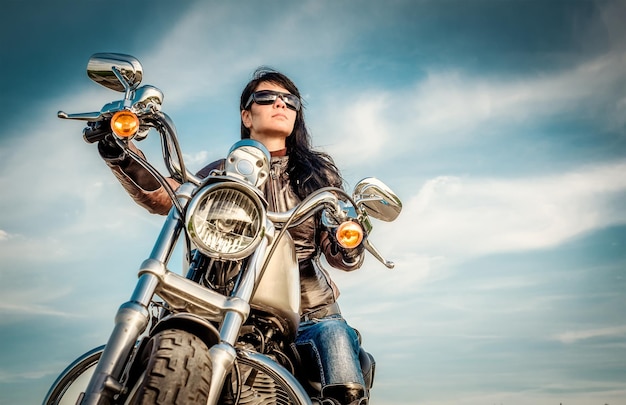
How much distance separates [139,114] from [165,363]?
3.48ft

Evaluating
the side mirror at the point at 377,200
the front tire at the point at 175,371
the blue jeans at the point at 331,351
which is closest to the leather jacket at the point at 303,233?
the side mirror at the point at 377,200

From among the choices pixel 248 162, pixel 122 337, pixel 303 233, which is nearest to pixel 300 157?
pixel 303 233

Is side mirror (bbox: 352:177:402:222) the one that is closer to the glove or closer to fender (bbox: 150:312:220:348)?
the glove

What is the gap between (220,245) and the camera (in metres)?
1.91

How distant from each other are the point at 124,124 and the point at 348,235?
39.2 inches

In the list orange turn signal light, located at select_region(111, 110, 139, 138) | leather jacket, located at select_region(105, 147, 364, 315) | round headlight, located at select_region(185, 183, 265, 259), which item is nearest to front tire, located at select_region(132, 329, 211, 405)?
round headlight, located at select_region(185, 183, 265, 259)

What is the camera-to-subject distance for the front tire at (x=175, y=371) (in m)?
1.48

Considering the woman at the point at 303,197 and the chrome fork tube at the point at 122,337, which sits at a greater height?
the woman at the point at 303,197

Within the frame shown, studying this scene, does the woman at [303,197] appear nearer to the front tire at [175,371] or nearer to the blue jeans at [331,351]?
the blue jeans at [331,351]

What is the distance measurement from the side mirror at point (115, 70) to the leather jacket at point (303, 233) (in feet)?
1.53

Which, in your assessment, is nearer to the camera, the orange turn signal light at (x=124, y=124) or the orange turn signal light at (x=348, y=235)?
the orange turn signal light at (x=124, y=124)

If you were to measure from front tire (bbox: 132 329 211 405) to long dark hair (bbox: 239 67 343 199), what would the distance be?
1.93 m

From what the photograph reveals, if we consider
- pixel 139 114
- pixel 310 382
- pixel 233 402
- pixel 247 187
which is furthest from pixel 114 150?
pixel 310 382

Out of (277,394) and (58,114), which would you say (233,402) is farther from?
(58,114)
